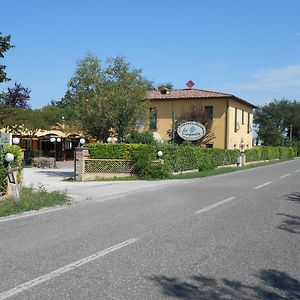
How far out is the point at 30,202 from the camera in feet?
41.4

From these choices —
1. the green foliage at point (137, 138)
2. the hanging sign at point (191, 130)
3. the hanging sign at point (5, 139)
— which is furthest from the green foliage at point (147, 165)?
the hanging sign at point (5, 139)

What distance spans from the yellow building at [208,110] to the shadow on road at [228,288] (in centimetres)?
3999

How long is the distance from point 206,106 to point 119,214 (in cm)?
3776

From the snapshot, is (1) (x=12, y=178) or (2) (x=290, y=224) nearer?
(2) (x=290, y=224)

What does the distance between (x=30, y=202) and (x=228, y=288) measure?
8.20 metres

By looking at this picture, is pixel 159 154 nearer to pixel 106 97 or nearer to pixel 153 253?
pixel 106 97

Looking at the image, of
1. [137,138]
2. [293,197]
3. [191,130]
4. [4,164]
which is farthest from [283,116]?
[4,164]

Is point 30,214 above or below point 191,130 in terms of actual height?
below

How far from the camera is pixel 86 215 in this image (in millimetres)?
11305

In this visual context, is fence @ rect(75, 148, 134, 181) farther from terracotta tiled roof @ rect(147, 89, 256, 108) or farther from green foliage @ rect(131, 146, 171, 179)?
terracotta tiled roof @ rect(147, 89, 256, 108)

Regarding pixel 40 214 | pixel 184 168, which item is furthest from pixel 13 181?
pixel 184 168

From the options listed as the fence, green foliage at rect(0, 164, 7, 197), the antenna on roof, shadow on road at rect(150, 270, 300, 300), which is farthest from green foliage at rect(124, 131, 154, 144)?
the antenna on roof

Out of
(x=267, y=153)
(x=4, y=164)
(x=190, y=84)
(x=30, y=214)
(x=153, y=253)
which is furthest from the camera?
(x=267, y=153)

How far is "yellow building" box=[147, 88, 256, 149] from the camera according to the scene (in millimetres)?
47438
